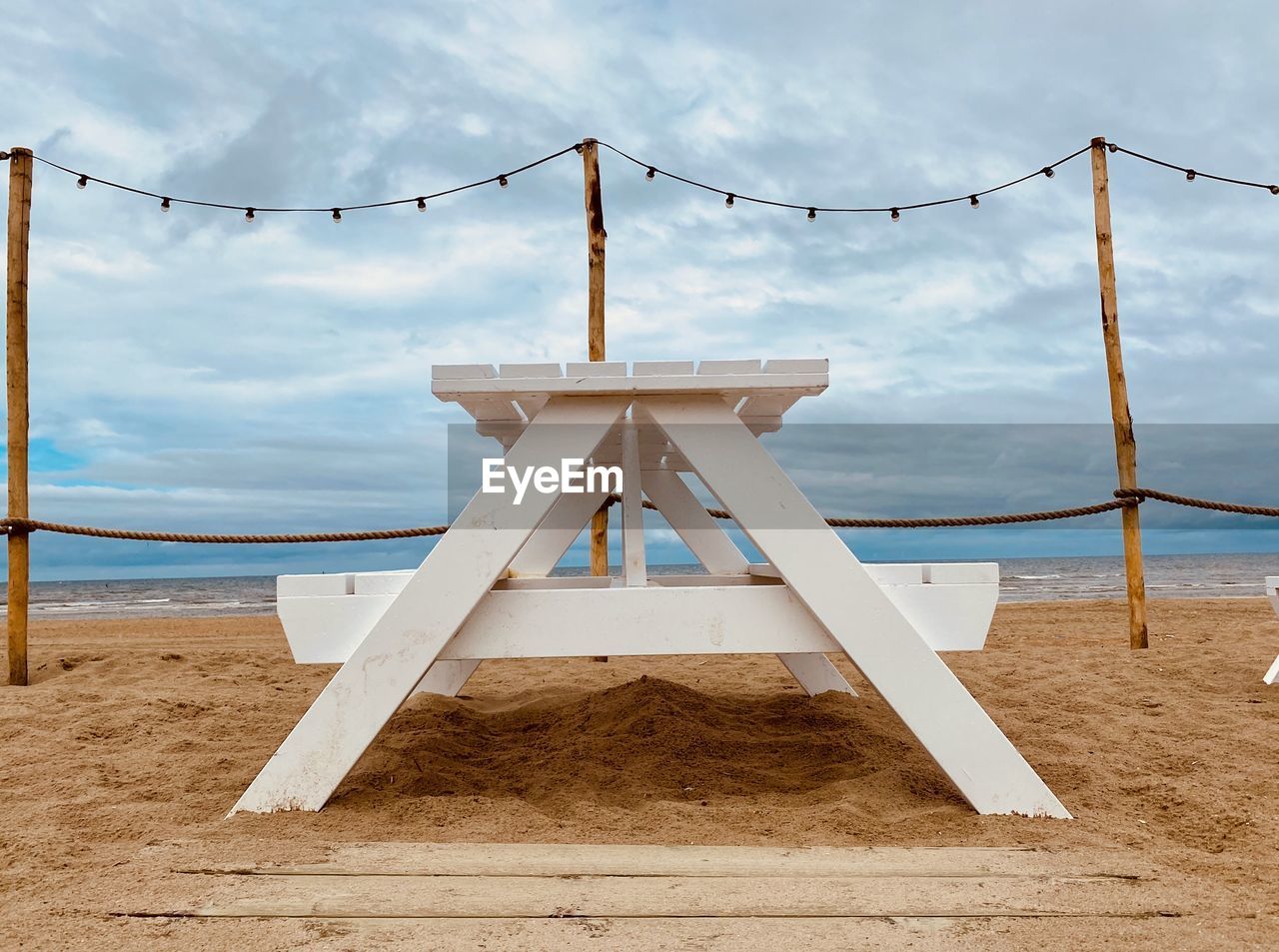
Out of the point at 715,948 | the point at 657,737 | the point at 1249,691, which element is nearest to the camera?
the point at 715,948

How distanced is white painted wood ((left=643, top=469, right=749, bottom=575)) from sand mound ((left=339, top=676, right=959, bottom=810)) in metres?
0.59

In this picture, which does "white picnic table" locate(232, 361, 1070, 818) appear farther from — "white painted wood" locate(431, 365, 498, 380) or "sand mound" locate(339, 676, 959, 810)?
"sand mound" locate(339, 676, 959, 810)

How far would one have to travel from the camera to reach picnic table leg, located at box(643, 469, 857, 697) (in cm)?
386

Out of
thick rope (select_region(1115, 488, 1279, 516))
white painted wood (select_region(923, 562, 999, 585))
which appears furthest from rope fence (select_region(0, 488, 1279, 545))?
white painted wood (select_region(923, 562, 999, 585))

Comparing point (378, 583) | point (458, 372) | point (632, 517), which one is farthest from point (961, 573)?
point (378, 583)

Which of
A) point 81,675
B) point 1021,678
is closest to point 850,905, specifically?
point 1021,678

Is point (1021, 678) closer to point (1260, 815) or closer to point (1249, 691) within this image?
point (1249, 691)

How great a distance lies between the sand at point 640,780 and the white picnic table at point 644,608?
191 mm

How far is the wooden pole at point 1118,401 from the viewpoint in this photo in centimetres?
597

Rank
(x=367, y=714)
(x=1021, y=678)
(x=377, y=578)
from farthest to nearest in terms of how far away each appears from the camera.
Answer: (x=1021, y=678) < (x=377, y=578) < (x=367, y=714)

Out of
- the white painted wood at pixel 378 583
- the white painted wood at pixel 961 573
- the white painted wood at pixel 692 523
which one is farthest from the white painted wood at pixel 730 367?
the white painted wood at pixel 692 523

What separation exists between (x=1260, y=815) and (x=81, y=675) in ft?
18.2

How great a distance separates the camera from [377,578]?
279 cm

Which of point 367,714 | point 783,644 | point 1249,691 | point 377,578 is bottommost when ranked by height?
point 1249,691
